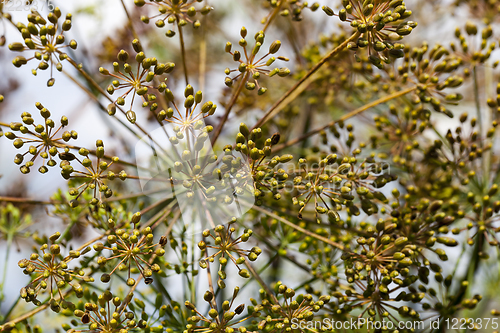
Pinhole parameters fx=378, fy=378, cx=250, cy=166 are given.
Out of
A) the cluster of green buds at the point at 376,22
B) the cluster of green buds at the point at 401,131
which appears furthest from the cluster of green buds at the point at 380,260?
the cluster of green buds at the point at 376,22

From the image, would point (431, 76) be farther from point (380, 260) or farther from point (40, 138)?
point (40, 138)

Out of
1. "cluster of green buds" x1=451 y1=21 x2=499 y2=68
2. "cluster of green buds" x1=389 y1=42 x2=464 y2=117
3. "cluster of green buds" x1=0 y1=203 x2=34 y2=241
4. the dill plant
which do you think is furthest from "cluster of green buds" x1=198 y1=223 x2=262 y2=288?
"cluster of green buds" x1=451 y1=21 x2=499 y2=68

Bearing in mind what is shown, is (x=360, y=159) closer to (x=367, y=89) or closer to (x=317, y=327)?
(x=367, y=89)

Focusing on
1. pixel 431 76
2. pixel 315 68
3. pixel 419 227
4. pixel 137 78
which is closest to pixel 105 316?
pixel 137 78

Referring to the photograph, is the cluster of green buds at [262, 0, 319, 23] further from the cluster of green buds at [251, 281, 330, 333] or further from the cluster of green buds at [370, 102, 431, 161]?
the cluster of green buds at [251, 281, 330, 333]

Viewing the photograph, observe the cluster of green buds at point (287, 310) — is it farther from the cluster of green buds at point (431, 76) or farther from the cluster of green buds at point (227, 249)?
the cluster of green buds at point (431, 76)
